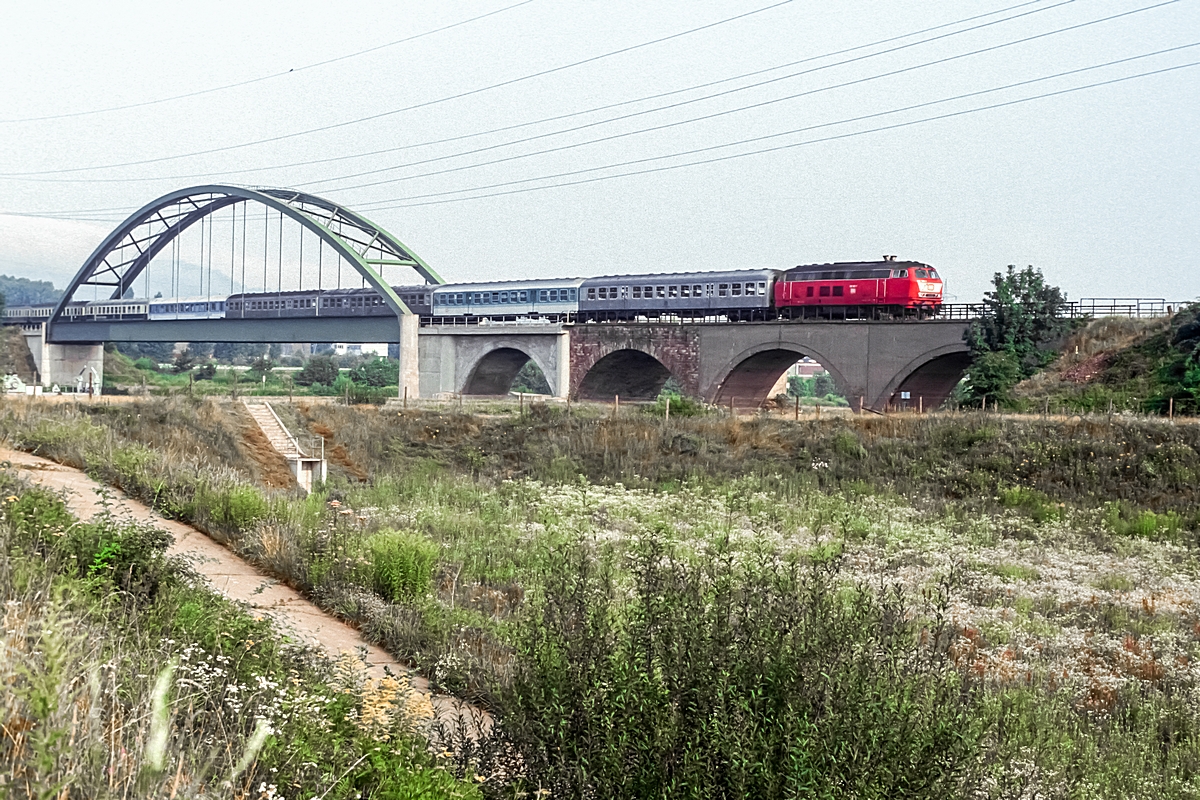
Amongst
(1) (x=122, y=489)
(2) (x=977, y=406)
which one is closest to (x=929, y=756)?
(1) (x=122, y=489)

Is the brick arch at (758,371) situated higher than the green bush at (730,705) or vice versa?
the brick arch at (758,371)

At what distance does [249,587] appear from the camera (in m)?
10.1

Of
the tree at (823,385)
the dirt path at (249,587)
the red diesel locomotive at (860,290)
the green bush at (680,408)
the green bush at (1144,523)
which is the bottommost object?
the green bush at (1144,523)

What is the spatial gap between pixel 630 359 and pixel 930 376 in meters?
15.9

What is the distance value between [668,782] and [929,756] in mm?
1211

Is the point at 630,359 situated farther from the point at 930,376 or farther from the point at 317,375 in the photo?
the point at 317,375

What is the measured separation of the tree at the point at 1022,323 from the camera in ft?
114

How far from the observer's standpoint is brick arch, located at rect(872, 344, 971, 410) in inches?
1505

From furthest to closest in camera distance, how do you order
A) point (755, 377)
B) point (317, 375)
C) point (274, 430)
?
point (317, 375) < point (755, 377) < point (274, 430)

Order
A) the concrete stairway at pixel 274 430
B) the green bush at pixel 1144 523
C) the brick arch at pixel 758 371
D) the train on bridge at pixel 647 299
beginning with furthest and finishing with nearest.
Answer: the brick arch at pixel 758 371, the train on bridge at pixel 647 299, the concrete stairway at pixel 274 430, the green bush at pixel 1144 523

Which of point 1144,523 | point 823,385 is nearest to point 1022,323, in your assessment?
point 1144,523

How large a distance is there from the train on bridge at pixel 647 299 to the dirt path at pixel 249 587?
3243cm

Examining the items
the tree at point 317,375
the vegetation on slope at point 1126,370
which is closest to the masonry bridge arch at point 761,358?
the vegetation on slope at point 1126,370

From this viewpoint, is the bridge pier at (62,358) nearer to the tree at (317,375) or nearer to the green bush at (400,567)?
the tree at (317,375)
